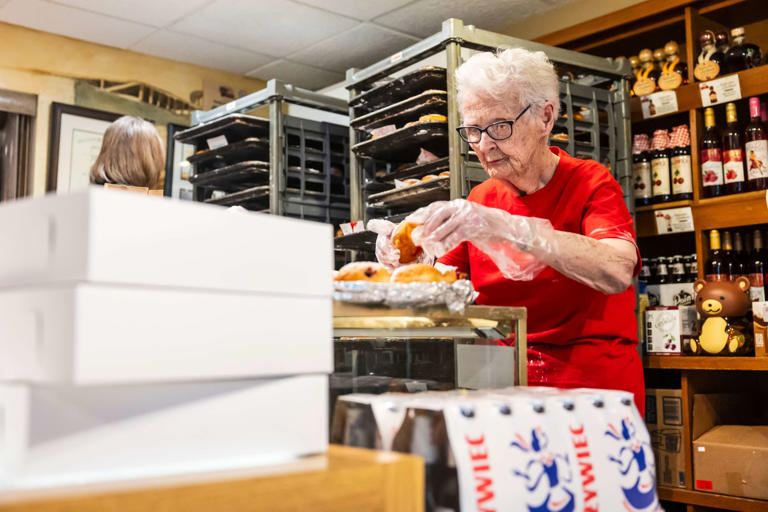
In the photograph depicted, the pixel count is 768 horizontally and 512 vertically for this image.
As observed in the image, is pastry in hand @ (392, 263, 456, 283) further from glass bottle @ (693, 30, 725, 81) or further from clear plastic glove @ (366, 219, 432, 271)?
glass bottle @ (693, 30, 725, 81)

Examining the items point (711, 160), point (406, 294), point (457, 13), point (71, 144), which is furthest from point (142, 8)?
point (406, 294)

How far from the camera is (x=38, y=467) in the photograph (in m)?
0.71

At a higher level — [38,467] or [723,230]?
[723,230]

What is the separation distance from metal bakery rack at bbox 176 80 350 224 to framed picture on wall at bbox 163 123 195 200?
761mm

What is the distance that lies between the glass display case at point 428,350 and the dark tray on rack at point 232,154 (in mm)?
2571

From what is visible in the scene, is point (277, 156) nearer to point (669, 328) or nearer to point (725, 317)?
point (669, 328)

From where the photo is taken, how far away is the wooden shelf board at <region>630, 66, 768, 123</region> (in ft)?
10.0

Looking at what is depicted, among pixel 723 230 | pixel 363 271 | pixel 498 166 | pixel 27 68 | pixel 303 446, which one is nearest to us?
pixel 303 446

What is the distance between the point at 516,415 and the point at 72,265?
2.04ft

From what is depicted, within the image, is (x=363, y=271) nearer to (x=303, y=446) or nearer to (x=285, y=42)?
(x=303, y=446)

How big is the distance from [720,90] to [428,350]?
2.25 metres

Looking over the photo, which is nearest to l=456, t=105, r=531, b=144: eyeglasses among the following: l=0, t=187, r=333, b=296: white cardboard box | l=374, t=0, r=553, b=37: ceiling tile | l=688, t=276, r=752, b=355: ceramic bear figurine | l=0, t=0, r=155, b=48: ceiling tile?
l=0, t=187, r=333, b=296: white cardboard box

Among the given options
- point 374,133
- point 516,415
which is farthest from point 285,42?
point 516,415

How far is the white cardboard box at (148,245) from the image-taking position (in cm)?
73
